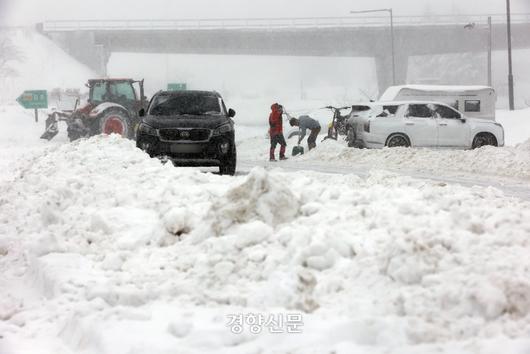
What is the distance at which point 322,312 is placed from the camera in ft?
13.5

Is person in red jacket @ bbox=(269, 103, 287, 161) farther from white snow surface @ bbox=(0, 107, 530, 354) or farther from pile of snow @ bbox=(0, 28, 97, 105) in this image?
pile of snow @ bbox=(0, 28, 97, 105)

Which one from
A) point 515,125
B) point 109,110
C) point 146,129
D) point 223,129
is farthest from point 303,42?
point 146,129

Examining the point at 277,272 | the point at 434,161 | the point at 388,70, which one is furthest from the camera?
the point at 388,70

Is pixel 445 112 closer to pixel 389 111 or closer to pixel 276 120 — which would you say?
pixel 389 111

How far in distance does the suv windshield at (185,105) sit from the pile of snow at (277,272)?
561 cm

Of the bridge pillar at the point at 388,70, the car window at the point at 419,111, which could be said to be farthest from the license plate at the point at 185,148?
the bridge pillar at the point at 388,70

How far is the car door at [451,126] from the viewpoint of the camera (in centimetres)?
1675

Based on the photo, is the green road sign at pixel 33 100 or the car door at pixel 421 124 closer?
the car door at pixel 421 124

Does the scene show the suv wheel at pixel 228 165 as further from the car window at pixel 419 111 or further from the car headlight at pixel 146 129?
the car window at pixel 419 111

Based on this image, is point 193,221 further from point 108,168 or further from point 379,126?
point 379,126

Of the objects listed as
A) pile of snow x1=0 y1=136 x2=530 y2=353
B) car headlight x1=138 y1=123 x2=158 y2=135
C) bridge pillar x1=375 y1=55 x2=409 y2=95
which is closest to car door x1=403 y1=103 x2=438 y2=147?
car headlight x1=138 y1=123 x2=158 y2=135

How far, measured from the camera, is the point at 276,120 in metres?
16.9

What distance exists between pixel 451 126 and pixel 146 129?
352 inches

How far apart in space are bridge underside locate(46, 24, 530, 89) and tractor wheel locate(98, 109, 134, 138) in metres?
39.8
